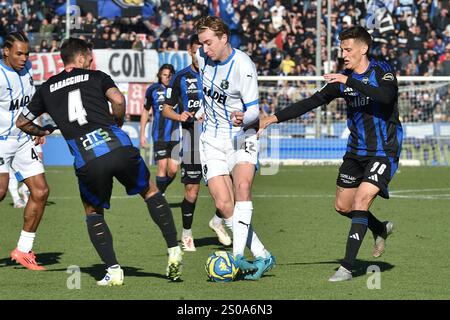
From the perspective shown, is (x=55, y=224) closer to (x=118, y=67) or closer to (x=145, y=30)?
(x=118, y=67)

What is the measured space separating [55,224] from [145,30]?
18205 millimetres

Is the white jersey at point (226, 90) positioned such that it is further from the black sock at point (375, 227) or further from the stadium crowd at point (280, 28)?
the stadium crowd at point (280, 28)

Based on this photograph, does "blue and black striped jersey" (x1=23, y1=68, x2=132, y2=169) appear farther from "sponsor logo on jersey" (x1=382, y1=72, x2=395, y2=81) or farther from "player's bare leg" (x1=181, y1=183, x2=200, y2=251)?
"player's bare leg" (x1=181, y1=183, x2=200, y2=251)

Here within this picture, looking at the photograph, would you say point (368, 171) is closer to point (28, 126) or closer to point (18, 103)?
point (28, 126)

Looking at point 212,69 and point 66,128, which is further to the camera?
point 212,69

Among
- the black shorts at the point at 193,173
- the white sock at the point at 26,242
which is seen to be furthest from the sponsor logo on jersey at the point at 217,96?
the black shorts at the point at 193,173

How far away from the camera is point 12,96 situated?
10484mm

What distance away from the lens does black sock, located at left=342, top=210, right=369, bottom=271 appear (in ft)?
29.2

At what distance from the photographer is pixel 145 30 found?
31672 mm

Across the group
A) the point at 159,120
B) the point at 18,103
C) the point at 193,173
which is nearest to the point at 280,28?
the point at 159,120

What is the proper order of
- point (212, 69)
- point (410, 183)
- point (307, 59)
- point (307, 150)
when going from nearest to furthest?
point (212, 69) < point (410, 183) < point (307, 150) < point (307, 59)

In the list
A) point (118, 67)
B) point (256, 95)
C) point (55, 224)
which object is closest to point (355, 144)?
point (256, 95)

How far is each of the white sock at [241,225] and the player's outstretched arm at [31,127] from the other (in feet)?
6.33

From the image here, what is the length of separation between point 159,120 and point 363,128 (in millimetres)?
6979
